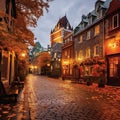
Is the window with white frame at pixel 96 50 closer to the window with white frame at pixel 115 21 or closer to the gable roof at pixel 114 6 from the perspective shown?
the window with white frame at pixel 115 21

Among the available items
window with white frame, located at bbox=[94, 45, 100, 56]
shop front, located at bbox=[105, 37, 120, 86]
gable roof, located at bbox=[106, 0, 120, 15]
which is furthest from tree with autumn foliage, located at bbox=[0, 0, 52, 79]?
window with white frame, located at bbox=[94, 45, 100, 56]

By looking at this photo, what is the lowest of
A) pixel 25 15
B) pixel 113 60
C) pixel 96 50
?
pixel 113 60

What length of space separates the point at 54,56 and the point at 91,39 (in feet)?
105

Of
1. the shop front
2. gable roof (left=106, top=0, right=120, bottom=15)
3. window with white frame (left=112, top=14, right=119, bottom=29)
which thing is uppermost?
gable roof (left=106, top=0, right=120, bottom=15)

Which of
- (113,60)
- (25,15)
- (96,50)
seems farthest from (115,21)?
(25,15)

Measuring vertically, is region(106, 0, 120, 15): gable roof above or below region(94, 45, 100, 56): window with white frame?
above

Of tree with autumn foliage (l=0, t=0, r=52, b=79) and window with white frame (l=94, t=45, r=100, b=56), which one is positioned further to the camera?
window with white frame (l=94, t=45, r=100, b=56)

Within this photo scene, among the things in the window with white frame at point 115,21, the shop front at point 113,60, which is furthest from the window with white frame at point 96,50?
the window with white frame at point 115,21

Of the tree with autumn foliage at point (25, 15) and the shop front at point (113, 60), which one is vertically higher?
the tree with autumn foliage at point (25, 15)

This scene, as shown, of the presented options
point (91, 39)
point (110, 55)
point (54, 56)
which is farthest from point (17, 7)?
point (54, 56)

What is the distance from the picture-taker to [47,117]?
774 centimetres

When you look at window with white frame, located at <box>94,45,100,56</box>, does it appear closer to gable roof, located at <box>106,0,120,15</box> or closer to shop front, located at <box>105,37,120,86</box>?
shop front, located at <box>105,37,120,86</box>

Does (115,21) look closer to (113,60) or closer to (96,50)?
(113,60)

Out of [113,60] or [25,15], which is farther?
[113,60]
